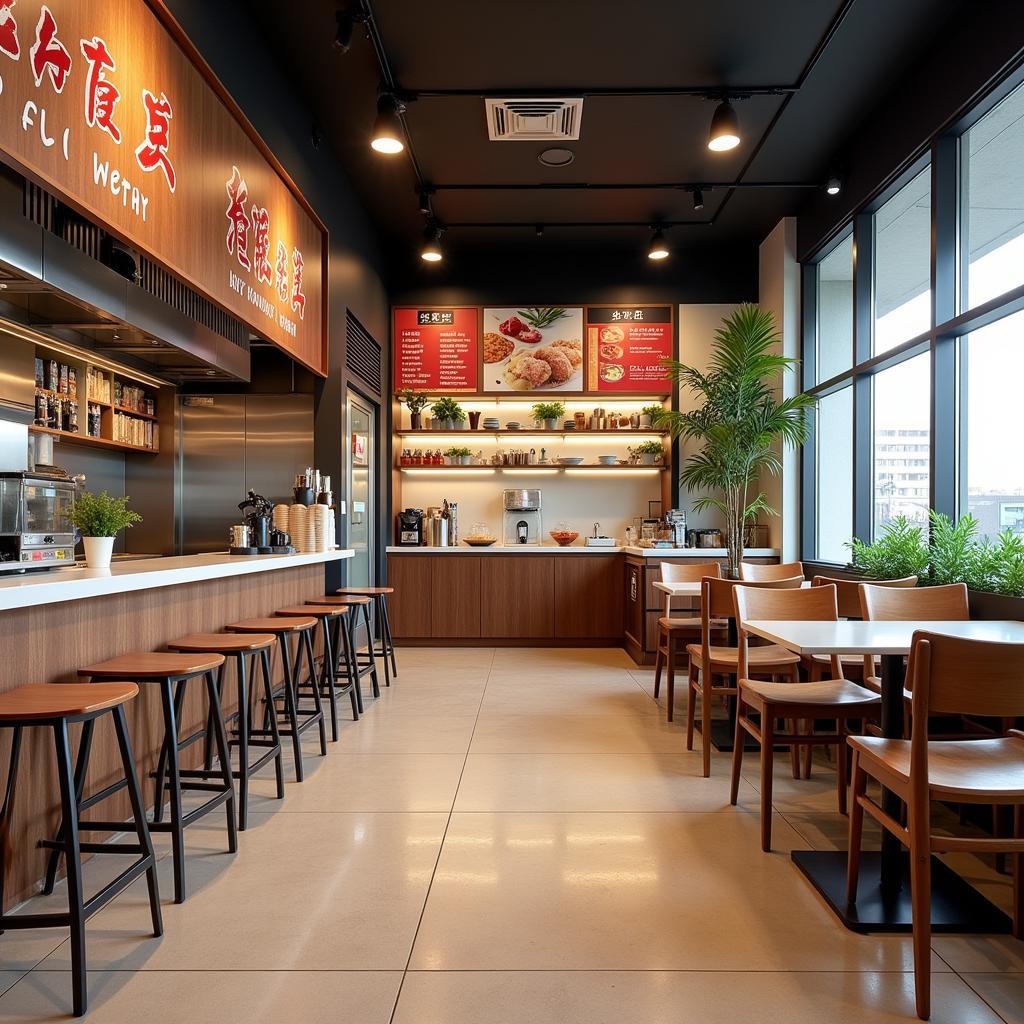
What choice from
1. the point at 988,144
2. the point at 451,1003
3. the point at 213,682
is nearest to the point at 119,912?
the point at 213,682

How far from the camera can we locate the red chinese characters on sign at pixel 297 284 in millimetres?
5090

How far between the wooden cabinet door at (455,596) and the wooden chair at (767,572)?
3668 millimetres

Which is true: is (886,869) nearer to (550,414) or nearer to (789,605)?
(789,605)

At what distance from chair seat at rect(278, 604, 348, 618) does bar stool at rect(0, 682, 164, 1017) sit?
210 centimetres

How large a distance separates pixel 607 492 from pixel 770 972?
6488 mm

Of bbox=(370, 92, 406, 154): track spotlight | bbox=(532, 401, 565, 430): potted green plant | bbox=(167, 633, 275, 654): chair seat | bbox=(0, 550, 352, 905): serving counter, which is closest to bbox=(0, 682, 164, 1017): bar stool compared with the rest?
bbox=(0, 550, 352, 905): serving counter

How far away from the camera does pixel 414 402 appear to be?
8.09 meters

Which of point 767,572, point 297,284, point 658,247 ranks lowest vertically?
point 767,572

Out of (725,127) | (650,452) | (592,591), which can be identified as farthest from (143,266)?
(650,452)

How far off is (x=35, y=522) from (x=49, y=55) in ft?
5.65

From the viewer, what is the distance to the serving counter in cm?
239

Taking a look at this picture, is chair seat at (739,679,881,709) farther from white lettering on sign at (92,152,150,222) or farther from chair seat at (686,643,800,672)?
white lettering on sign at (92,152,150,222)

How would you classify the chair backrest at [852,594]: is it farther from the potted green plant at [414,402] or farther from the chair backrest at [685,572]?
the potted green plant at [414,402]

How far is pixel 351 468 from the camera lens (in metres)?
6.44
